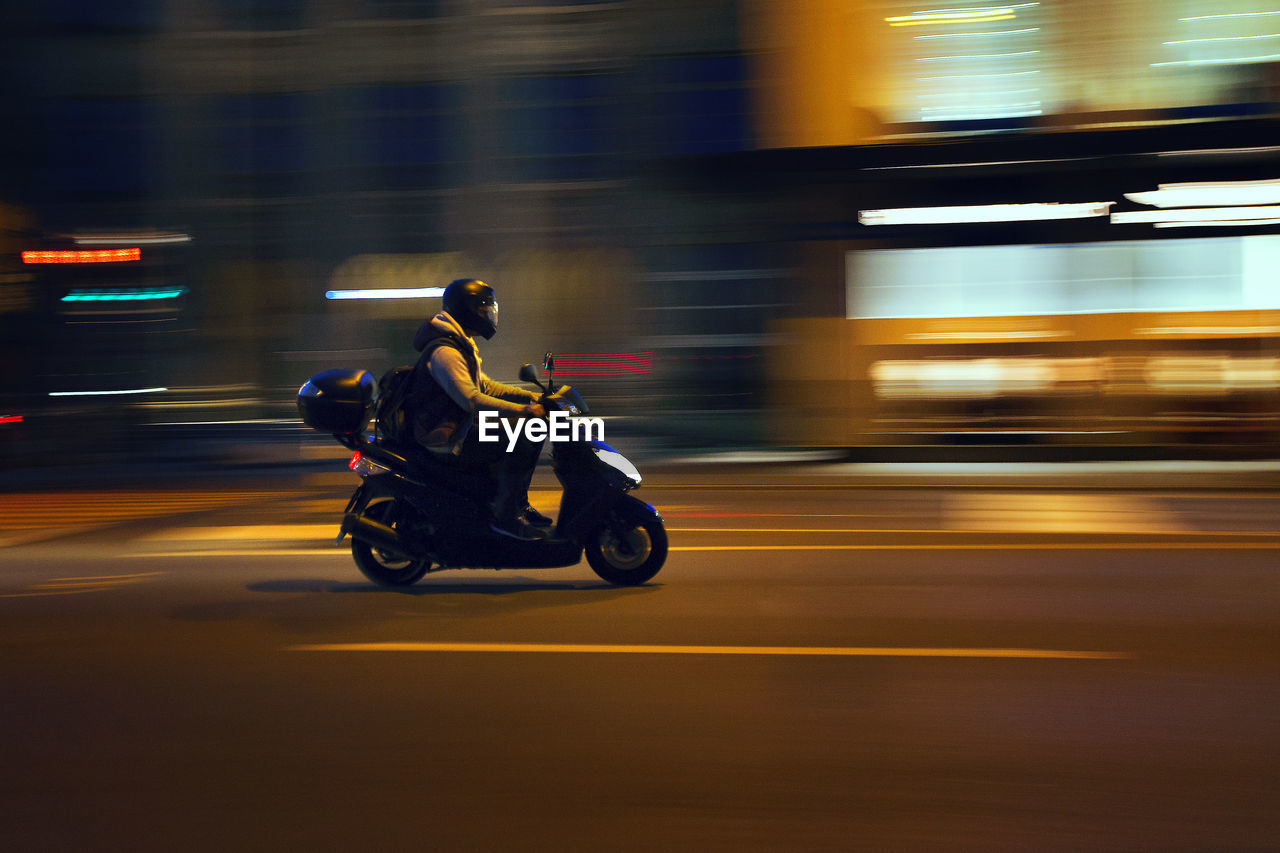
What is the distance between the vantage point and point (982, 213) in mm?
17500

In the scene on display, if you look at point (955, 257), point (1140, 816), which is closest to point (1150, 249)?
point (955, 257)

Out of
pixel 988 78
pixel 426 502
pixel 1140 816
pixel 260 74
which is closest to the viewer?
pixel 1140 816

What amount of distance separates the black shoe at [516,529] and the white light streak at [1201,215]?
480 inches

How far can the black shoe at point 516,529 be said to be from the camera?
734 centimetres

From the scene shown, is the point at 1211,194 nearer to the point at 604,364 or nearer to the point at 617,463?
the point at 604,364

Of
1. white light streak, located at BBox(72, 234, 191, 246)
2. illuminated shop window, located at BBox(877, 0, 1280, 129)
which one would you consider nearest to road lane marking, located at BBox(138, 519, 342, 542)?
illuminated shop window, located at BBox(877, 0, 1280, 129)

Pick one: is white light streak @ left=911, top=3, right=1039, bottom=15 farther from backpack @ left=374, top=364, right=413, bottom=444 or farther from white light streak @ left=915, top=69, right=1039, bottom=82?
backpack @ left=374, top=364, right=413, bottom=444

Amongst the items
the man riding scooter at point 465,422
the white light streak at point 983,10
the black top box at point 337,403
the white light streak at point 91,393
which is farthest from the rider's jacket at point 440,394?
the white light streak at point 91,393

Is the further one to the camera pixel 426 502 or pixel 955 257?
pixel 955 257

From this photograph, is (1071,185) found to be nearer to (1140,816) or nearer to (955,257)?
(955,257)

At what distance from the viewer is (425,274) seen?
76.0ft

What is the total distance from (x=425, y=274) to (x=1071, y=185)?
36.2 ft

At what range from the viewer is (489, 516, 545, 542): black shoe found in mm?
7336

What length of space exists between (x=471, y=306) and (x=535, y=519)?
1.24 metres
